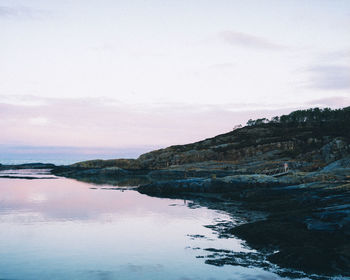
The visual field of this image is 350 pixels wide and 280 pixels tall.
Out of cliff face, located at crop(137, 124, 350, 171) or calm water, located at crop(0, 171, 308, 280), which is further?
cliff face, located at crop(137, 124, 350, 171)

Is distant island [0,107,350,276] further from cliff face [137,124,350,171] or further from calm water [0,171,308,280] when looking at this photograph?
calm water [0,171,308,280]

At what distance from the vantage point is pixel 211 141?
152000mm

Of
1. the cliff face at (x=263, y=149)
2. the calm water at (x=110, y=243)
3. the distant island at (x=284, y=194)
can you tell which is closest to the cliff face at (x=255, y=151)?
the cliff face at (x=263, y=149)

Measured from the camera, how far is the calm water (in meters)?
17.0

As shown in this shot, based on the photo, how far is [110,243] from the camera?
22938mm

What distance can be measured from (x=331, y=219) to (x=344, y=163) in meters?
33.6

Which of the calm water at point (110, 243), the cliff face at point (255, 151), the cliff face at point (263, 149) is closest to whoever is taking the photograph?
the calm water at point (110, 243)

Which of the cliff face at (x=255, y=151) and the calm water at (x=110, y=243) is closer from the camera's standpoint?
the calm water at (x=110, y=243)

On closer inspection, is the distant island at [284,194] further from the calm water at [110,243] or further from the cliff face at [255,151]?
the calm water at [110,243]

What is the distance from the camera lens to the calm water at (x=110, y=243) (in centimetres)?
1698

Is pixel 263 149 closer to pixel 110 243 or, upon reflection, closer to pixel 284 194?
pixel 284 194

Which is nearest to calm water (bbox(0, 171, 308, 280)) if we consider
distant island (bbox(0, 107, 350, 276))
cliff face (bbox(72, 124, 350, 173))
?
distant island (bbox(0, 107, 350, 276))

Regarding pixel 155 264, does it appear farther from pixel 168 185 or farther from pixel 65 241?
pixel 168 185

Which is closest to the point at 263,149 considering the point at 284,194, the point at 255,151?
the point at 255,151
